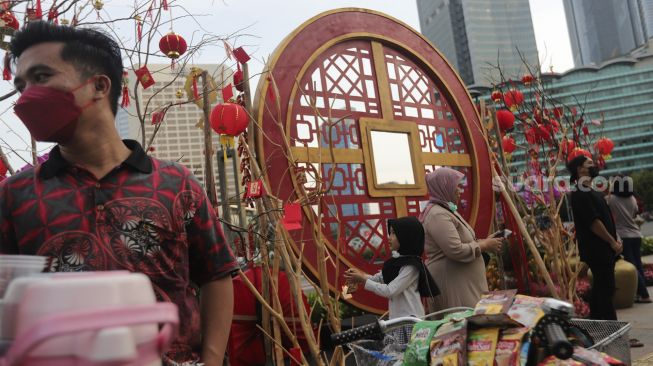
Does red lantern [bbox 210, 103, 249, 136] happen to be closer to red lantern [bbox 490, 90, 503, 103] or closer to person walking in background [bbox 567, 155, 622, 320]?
person walking in background [bbox 567, 155, 622, 320]

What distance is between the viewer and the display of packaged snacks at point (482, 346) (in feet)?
4.09

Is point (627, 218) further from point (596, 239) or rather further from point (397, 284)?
point (397, 284)

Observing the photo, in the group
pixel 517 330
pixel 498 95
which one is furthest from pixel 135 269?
pixel 498 95

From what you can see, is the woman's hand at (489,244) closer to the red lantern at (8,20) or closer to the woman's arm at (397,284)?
the woman's arm at (397,284)

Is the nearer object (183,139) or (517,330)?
(517,330)

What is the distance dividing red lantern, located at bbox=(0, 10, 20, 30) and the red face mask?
1772 millimetres

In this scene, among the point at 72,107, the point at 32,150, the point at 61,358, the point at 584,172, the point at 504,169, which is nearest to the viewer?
the point at 61,358

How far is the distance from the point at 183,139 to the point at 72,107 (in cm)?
301

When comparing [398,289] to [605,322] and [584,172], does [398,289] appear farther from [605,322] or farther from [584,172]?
[584,172]

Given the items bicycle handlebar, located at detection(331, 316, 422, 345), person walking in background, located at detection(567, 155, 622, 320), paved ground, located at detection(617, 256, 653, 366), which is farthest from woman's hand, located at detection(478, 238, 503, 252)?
bicycle handlebar, located at detection(331, 316, 422, 345)

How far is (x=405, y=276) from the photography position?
9.00 feet

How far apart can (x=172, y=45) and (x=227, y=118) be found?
0.52m

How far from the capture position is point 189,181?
1.15 meters

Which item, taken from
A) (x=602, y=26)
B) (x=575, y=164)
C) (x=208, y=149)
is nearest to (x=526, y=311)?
(x=208, y=149)
